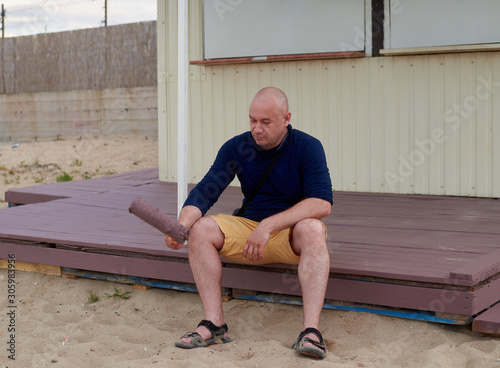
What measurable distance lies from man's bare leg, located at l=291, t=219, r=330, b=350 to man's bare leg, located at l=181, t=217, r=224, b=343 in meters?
0.43

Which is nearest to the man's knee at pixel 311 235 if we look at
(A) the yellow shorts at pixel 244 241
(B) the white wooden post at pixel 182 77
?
(A) the yellow shorts at pixel 244 241

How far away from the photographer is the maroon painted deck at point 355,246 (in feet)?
11.1

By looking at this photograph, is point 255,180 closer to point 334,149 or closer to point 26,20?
point 334,149

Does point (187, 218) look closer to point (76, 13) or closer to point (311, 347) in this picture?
point (311, 347)

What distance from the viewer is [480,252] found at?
3.80 m

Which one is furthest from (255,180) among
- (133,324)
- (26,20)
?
(26,20)

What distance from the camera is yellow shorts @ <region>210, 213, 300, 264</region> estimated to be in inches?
136

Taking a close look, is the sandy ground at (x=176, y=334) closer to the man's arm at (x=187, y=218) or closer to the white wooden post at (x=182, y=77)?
the man's arm at (x=187, y=218)

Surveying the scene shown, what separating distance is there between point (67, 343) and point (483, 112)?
3792 mm

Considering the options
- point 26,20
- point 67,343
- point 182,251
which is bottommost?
point 67,343

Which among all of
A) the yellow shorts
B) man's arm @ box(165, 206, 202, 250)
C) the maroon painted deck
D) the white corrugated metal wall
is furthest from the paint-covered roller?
the white corrugated metal wall

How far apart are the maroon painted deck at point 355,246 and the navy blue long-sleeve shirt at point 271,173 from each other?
370mm

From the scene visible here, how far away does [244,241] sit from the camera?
350 cm

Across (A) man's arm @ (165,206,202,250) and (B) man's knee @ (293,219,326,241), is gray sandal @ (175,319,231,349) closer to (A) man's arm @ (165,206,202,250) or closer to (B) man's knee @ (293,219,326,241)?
(A) man's arm @ (165,206,202,250)
